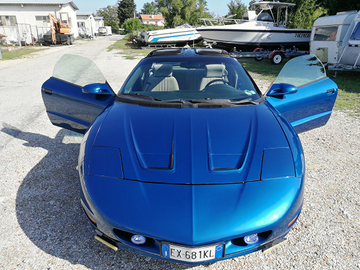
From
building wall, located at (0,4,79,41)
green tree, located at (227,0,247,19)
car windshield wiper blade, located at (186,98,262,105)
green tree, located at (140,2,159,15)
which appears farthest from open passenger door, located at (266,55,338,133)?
green tree, located at (140,2,159,15)

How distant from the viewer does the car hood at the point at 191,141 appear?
176cm

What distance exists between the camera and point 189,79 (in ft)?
10.4

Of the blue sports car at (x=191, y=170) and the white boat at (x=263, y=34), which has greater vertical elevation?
the white boat at (x=263, y=34)

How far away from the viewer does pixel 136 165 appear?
1825mm

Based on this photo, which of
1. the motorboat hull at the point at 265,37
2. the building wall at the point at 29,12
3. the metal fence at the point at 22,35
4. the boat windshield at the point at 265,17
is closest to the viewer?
the motorboat hull at the point at 265,37

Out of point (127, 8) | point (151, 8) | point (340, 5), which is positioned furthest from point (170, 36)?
point (151, 8)

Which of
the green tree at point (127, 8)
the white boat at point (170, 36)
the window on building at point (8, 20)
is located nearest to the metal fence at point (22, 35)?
the window on building at point (8, 20)

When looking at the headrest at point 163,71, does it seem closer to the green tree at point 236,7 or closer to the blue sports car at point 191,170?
Answer: the blue sports car at point 191,170

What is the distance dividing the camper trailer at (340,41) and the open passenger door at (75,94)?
9024mm

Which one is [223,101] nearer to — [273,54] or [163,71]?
[163,71]

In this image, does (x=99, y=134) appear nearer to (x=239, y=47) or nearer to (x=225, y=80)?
(x=225, y=80)

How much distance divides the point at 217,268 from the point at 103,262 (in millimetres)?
865

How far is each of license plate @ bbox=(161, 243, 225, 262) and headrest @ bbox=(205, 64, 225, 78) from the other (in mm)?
2183

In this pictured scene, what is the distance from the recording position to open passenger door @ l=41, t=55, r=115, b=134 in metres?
2.99
